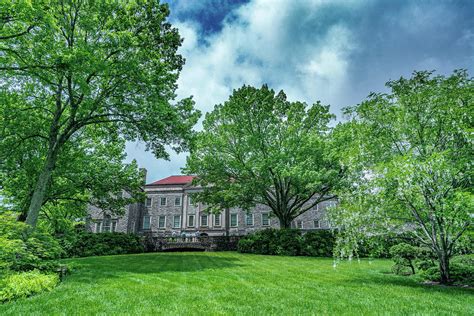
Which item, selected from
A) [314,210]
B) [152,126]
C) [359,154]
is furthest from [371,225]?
[314,210]

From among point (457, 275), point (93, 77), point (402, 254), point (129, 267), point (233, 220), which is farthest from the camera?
point (233, 220)

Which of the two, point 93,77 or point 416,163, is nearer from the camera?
point 416,163

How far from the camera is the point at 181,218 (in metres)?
45.8

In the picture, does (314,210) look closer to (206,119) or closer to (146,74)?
(206,119)

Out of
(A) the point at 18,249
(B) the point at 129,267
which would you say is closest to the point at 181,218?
(B) the point at 129,267

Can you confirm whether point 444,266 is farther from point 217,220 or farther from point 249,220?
point 217,220

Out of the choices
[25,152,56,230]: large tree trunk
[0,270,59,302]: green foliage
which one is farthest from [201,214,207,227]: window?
[0,270,59,302]: green foliage

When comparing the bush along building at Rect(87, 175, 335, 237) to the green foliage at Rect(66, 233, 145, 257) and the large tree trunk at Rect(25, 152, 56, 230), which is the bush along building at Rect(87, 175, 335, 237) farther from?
the large tree trunk at Rect(25, 152, 56, 230)

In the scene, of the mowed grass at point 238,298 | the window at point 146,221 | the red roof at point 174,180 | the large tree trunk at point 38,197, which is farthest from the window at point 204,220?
the mowed grass at point 238,298

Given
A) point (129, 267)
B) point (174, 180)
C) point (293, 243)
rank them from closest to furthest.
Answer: point (129, 267)
point (293, 243)
point (174, 180)

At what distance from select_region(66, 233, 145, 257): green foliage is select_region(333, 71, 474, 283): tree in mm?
23308

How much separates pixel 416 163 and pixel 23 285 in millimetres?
11412

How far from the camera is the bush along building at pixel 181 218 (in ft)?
139

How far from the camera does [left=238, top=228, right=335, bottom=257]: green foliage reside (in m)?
23.8
